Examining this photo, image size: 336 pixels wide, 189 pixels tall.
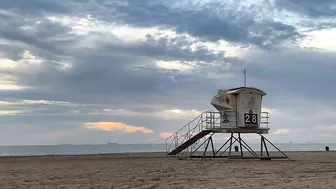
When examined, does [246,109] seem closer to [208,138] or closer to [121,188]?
[208,138]

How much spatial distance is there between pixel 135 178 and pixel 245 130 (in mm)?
17159

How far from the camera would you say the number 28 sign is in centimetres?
3447

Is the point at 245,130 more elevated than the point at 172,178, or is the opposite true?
the point at 245,130

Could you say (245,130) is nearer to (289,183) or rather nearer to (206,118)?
(206,118)

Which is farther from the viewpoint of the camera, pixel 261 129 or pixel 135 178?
pixel 261 129

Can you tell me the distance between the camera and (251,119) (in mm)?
34594

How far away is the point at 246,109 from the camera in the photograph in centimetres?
3450

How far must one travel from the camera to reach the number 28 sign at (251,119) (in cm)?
3447

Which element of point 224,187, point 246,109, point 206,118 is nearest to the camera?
point 224,187

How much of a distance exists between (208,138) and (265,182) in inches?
835

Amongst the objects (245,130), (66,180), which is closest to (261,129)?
(245,130)

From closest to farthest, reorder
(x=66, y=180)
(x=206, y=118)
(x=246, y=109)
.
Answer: (x=66, y=180)
(x=246, y=109)
(x=206, y=118)

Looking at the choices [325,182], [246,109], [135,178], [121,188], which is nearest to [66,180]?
[135,178]

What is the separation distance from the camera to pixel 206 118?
120ft
